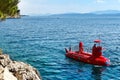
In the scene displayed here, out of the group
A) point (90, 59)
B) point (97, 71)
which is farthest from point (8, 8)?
point (90, 59)

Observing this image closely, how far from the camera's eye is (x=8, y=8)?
81.3 feet

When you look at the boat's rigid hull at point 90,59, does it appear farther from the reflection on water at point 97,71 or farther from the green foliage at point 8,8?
the green foliage at point 8,8

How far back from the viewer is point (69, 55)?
48.8 meters

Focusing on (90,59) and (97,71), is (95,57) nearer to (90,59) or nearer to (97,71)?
(90,59)

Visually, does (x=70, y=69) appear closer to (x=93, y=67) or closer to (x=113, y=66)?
(x=93, y=67)

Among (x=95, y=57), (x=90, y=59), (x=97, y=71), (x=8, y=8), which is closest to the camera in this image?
(x=8, y=8)

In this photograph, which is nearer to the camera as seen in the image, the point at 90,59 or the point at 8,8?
the point at 8,8

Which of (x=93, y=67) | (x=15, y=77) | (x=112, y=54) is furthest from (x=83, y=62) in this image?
(x=15, y=77)

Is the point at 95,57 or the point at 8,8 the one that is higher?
the point at 8,8

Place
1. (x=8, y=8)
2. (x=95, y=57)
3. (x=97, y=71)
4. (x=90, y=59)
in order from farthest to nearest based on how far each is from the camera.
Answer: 1. (x=90, y=59)
2. (x=95, y=57)
3. (x=97, y=71)
4. (x=8, y=8)

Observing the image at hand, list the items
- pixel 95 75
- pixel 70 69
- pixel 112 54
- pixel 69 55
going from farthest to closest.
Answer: pixel 112 54, pixel 69 55, pixel 70 69, pixel 95 75

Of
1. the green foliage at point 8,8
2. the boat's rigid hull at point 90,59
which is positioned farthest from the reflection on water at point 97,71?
the green foliage at point 8,8

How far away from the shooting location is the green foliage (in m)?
Result: 24.2

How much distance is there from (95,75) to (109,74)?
1.76 metres
